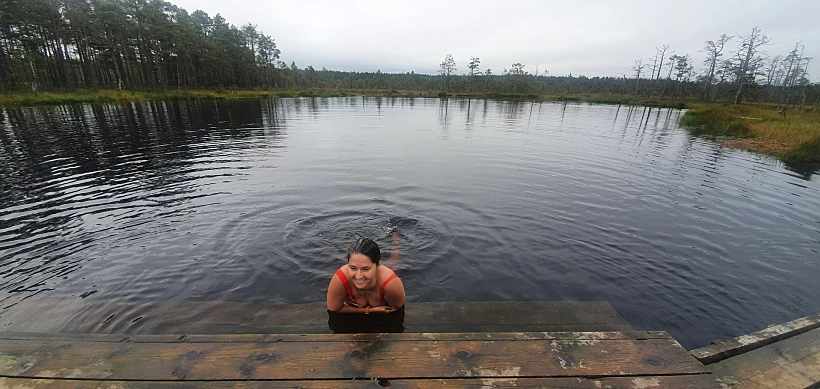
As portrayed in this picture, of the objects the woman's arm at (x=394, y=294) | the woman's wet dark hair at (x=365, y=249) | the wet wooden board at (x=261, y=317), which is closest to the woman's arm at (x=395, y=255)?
the wet wooden board at (x=261, y=317)

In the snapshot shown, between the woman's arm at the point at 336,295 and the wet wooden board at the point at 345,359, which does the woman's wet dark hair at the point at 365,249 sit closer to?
the woman's arm at the point at 336,295

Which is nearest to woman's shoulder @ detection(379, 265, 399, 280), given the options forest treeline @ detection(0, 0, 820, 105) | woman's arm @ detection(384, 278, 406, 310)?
woman's arm @ detection(384, 278, 406, 310)

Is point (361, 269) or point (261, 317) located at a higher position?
point (361, 269)

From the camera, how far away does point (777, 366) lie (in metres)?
3.54

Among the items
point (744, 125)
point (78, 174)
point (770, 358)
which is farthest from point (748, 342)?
point (744, 125)

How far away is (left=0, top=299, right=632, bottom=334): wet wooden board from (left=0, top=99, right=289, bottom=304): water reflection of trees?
1.02 m

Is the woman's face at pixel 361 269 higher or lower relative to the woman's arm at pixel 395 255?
higher

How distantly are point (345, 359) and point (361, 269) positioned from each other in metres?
1.20

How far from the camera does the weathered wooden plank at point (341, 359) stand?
298 centimetres

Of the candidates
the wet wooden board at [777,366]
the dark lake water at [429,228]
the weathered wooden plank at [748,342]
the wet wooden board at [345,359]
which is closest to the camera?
the wet wooden board at [345,359]

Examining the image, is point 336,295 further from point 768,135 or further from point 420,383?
point 768,135

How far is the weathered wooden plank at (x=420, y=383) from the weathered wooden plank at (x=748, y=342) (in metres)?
0.77

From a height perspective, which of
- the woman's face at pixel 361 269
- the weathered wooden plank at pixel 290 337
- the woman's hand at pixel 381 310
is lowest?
the woman's hand at pixel 381 310

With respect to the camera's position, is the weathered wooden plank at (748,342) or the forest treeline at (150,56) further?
the forest treeline at (150,56)
